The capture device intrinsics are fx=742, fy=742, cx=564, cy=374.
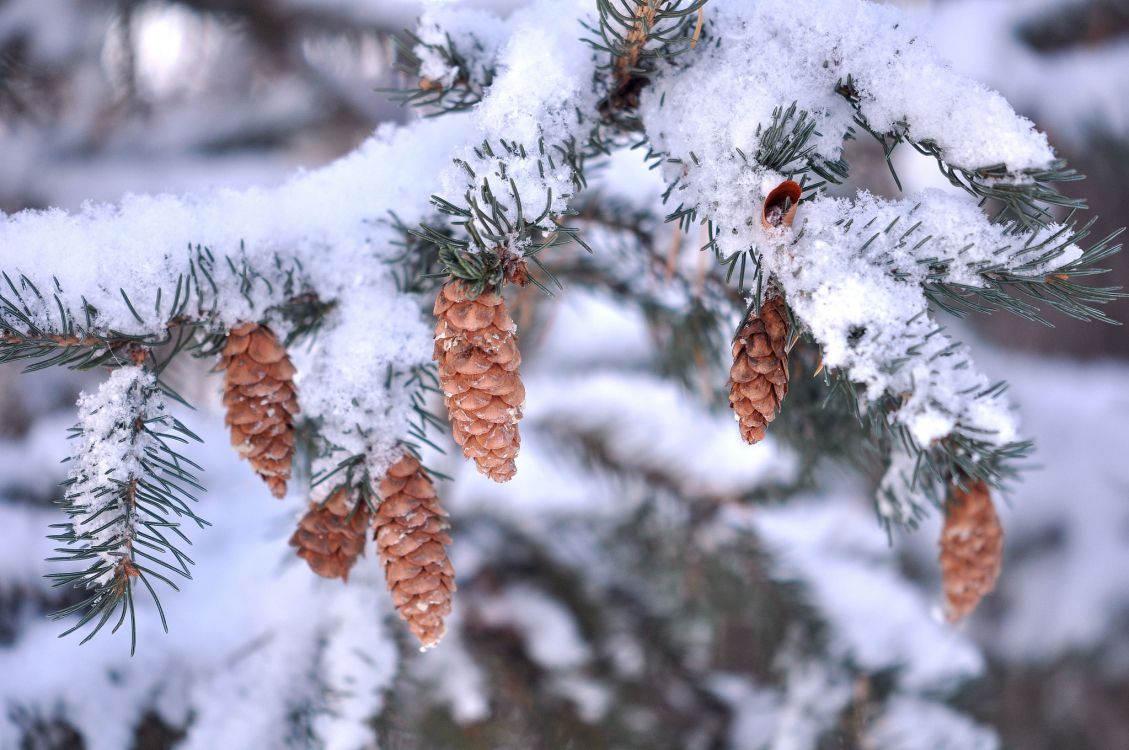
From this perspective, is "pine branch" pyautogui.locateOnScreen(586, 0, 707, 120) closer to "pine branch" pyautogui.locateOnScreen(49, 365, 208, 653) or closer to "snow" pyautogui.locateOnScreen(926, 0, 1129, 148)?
"pine branch" pyautogui.locateOnScreen(49, 365, 208, 653)

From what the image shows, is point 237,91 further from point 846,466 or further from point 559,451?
point 846,466

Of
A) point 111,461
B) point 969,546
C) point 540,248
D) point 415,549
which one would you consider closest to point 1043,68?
point 969,546

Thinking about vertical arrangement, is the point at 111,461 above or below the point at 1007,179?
below

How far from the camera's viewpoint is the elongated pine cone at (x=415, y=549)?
705mm

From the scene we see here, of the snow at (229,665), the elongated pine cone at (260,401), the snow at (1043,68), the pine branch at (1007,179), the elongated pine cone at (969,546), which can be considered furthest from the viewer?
the snow at (1043,68)

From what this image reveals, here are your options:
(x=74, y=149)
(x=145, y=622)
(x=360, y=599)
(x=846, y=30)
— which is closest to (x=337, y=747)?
(x=360, y=599)

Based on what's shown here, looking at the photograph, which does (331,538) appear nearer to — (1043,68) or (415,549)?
(415,549)

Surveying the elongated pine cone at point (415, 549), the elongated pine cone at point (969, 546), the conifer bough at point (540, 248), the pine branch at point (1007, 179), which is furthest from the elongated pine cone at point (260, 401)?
the elongated pine cone at point (969, 546)

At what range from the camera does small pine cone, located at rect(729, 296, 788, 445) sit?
0.64 metres

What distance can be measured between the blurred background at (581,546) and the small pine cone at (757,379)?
0.43 metres

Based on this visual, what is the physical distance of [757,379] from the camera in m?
0.64

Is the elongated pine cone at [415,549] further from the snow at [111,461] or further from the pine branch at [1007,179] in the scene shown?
the pine branch at [1007,179]

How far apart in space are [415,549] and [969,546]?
2.09 ft

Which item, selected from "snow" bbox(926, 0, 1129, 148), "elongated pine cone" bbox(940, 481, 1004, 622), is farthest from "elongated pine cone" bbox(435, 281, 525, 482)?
"snow" bbox(926, 0, 1129, 148)
